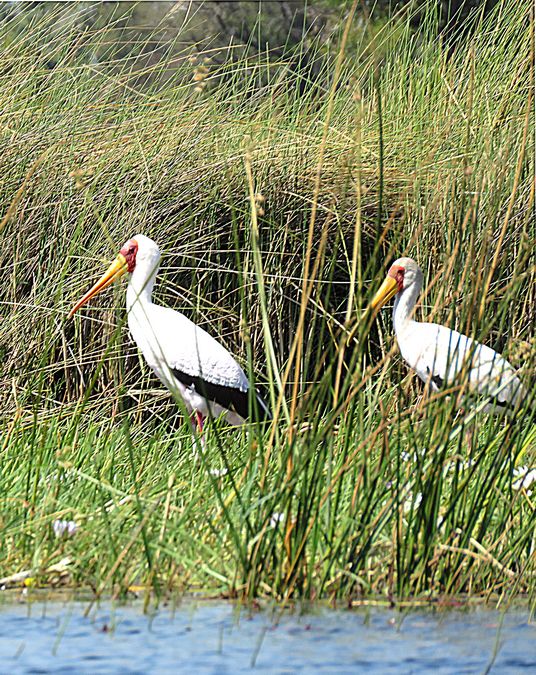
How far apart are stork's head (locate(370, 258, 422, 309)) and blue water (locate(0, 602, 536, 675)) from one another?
2751mm

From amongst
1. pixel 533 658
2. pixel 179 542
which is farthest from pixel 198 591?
pixel 533 658

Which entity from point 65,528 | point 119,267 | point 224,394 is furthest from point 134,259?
point 65,528

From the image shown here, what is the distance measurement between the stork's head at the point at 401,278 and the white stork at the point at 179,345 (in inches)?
28.5

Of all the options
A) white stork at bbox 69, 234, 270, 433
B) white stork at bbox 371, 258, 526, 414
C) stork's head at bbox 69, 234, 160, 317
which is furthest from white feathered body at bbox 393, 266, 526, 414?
stork's head at bbox 69, 234, 160, 317

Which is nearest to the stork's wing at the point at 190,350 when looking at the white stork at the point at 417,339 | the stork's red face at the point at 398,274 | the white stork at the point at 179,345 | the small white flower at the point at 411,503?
the white stork at the point at 179,345

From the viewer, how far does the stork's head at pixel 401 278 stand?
5473mm

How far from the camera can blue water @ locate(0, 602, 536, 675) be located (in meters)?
2.45

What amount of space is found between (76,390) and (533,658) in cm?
354

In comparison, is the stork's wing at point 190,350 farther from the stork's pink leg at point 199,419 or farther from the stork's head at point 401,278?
the stork's head at point 401,278

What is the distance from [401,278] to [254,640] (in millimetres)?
3148

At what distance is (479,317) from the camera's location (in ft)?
9.75

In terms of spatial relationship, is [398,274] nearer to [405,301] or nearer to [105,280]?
[405,301]

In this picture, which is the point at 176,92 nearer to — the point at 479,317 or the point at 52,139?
the point at 52,139

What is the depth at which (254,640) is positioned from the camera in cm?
259
